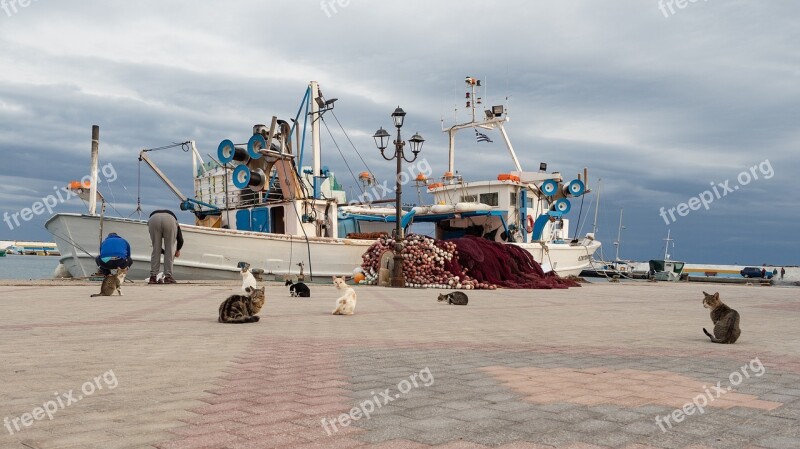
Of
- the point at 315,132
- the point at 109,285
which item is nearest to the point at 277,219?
the point at 315,132

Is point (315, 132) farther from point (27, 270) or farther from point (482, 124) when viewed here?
point (27, 270)

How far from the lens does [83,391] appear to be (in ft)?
13.2

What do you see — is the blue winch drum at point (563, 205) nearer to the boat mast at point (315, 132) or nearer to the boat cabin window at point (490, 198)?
the boat cabin window at point (490, 198)

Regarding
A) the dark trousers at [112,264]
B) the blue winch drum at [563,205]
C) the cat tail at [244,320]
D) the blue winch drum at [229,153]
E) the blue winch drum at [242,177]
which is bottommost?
the cat tail at [244,320]

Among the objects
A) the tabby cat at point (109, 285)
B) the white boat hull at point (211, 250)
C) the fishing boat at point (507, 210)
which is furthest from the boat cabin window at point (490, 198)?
the tabby cat at point (109, 285)

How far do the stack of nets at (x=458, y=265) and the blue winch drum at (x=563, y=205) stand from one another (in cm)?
828

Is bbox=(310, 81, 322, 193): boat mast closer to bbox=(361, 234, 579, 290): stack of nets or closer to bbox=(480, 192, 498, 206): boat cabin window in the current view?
bbox=(361, 234, 579, 290): stack of nets

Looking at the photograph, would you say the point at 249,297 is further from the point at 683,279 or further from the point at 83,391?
the point at 683,279

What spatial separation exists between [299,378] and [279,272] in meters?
18.0

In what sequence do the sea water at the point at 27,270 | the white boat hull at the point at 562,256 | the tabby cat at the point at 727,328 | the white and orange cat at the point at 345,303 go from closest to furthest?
1. the tabby cat at the point at 727,328
2. the white and orange cat at the point at 345,303
3. the white boat hull at the point at 562,256
4. the sea water at the point at 27,270

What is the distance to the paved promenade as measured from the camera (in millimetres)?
3129

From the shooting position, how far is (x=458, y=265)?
824 inches

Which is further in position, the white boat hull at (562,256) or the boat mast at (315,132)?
the white boat hull at (562,256)

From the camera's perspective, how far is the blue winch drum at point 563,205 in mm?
30797
